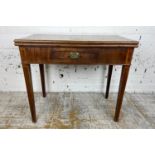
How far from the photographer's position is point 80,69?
1.49m

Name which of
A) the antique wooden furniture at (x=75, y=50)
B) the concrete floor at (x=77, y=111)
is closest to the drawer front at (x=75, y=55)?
the antique wooden furniture at (x=75, y=50)

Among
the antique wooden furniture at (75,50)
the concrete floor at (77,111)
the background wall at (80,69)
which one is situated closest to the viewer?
the antique wooden furniture at (75,50)

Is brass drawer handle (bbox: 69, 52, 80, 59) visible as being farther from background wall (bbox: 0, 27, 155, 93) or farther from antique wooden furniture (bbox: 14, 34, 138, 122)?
background wall (bbox: 0, 27, 155, 93)

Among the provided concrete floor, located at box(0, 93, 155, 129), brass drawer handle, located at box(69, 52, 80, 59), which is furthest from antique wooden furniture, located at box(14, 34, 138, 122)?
concrete floor, located at box(0, 93, 155, 129)

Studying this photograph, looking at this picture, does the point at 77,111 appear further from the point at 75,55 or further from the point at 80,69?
the point at 75,55

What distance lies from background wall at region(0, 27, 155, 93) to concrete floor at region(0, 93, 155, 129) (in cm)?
9

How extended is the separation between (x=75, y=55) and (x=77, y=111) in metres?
0.61

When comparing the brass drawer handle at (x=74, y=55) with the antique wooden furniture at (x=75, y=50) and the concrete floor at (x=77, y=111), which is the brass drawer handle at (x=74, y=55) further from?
the concrete floor at (x=77, y=111)

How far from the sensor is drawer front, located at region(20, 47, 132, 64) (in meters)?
0.85

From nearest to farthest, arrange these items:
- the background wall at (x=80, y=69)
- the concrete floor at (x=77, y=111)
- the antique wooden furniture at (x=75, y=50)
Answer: the antique wooden furniture at (x=75, y=50) < the concrete floor at (x=77, y=111) < the background wall at (x=80, y=69)

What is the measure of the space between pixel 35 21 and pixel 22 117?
0.88 metres

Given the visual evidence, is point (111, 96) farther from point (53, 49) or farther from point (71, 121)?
point (53, 49)

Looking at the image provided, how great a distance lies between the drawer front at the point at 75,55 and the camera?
0.85 m

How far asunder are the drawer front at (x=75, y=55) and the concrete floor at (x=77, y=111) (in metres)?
0.53
